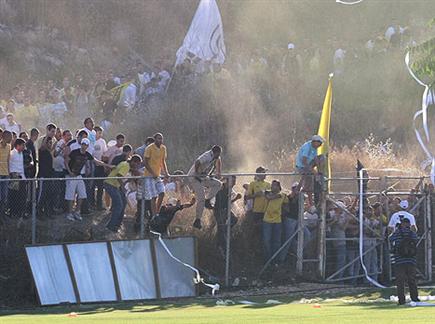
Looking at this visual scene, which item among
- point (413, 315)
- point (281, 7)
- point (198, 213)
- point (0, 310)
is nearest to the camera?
point (413, 315)

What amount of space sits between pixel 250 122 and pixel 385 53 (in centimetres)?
924

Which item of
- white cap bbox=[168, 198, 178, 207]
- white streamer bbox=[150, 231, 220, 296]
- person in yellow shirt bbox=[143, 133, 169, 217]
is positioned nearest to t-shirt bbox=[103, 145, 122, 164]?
person in yellow shirt bbox=[143, 133, 169, 217]

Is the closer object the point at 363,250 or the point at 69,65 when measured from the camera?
the point at 363,250

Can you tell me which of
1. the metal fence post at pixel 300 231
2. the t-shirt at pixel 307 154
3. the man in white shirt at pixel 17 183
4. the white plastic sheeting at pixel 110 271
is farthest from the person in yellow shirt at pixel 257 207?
the man in white shirt at pixel 17 183

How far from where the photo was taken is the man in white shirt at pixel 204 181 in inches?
A: 995

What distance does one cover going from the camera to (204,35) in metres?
44.1

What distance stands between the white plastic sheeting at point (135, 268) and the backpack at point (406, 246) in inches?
210

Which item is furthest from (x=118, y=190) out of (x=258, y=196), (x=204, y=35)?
(x=204, y=35)

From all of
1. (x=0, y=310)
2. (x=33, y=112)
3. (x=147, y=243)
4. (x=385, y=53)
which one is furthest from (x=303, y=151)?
(x=385, y=53)

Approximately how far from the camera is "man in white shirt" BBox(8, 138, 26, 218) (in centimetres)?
2378

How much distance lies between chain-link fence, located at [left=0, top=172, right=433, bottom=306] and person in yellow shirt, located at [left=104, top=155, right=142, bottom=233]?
0.02m

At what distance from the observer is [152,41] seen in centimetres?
5678

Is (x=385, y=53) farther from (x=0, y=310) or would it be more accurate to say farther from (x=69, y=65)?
(x=0, y=310)

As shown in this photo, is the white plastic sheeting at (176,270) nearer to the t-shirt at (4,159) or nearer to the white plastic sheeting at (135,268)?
the white plastic sheeting at (135,268)
